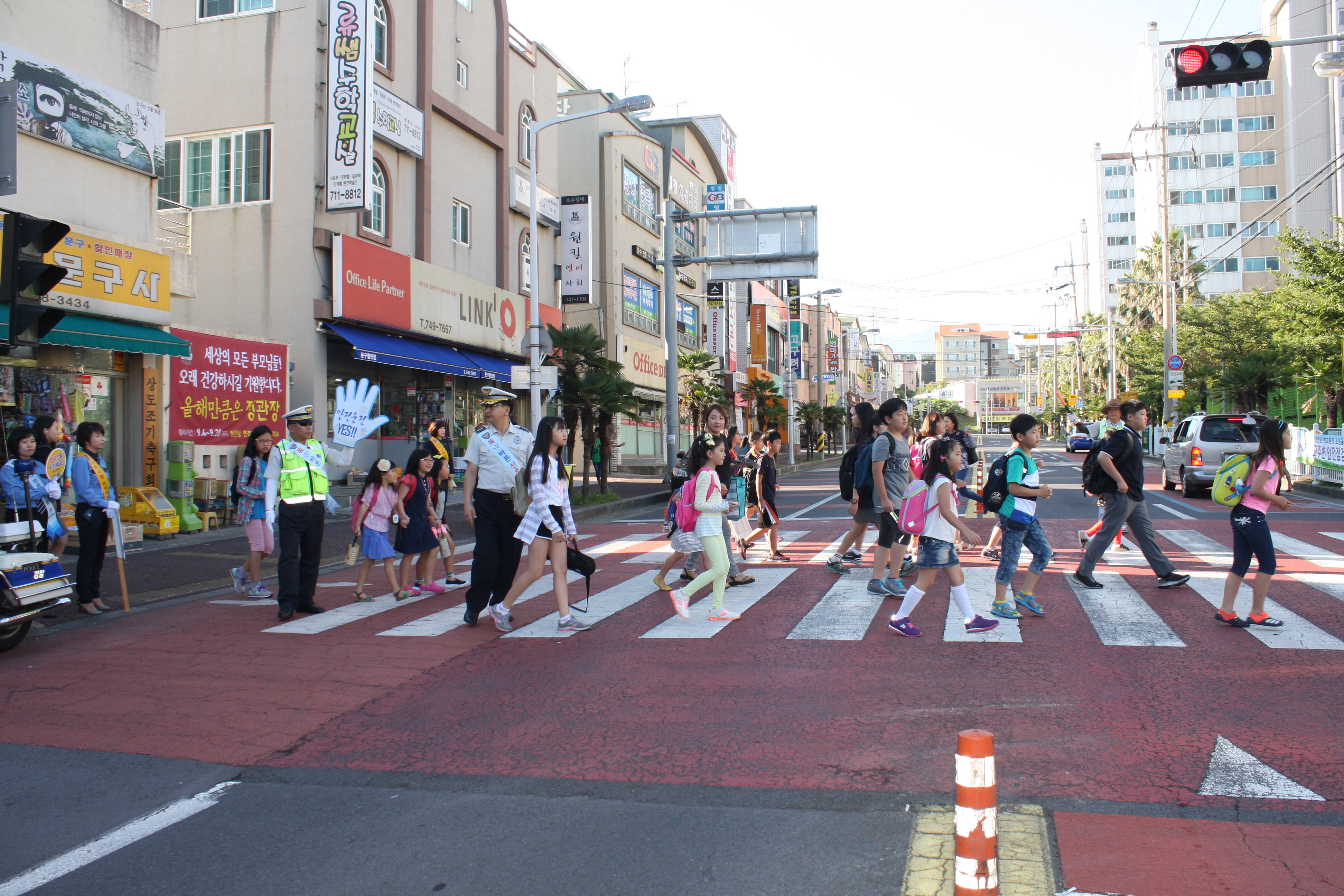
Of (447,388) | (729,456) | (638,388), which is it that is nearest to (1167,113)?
(638,388)

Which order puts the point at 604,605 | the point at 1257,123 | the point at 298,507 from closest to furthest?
the point at 298,507 < the point at 604,605 < the point at 1257,123

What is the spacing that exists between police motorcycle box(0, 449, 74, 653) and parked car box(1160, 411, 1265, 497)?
749 inches

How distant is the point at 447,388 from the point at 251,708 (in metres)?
19.0

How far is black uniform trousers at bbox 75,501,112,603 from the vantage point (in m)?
8.85

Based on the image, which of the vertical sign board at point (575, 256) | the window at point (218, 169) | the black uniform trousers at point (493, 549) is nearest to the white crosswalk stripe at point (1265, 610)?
the black uniform trousers at point (493, 549)

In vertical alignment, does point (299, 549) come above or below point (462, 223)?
below

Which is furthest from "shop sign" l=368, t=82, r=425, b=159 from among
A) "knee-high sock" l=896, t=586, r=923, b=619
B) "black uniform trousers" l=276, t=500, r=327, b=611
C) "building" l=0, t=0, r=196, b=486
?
"knee-high sock" l=896, t=586, r=923, b=619

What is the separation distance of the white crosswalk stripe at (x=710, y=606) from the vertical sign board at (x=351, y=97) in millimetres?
12389

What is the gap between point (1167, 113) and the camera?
81.4 meters

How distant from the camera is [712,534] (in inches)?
316

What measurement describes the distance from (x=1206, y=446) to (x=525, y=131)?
19.3 m

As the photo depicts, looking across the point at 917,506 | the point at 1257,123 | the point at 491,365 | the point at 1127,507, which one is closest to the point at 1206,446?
the point at 1127,507

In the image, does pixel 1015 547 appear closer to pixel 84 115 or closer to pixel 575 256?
pixel 84 115

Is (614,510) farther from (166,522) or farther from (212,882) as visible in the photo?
(212,882)
